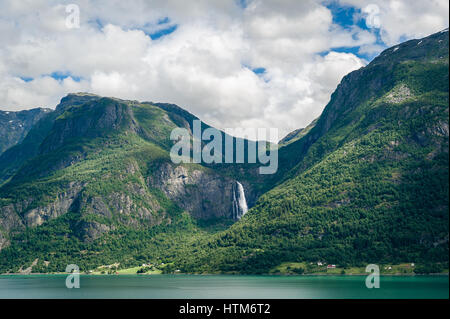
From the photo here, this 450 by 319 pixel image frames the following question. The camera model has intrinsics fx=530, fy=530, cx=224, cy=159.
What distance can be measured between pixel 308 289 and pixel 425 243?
71414mm
